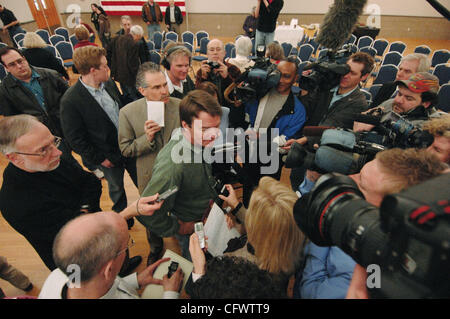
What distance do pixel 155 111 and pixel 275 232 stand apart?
3.92 ft

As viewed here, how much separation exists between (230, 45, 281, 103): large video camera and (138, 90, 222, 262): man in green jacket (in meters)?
0.69

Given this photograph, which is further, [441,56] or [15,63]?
[441,56]

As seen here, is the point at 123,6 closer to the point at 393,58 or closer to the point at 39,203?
the point at 393,58

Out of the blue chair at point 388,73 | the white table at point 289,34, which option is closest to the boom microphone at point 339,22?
the blue chair at point 388,73

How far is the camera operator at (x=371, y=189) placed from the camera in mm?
836

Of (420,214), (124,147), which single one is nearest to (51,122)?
(124,147)

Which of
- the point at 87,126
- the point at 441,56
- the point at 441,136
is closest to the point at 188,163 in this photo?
the point at 87,126

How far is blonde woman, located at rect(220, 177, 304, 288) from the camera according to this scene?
911mm

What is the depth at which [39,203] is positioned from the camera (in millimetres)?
1170

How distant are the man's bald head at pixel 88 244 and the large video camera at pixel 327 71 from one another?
1.70 metres

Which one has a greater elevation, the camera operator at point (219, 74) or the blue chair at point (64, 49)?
the camera operator at point (219, 74)

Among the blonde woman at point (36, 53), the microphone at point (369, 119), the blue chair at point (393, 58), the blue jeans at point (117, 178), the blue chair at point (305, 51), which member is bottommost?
the blue jeans at point (117, 178)

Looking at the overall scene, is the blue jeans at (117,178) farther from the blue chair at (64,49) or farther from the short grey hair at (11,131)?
the blue chair at (64,49)

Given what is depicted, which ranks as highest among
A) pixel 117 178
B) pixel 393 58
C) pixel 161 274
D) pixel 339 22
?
pixel 339 22
